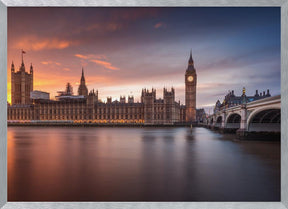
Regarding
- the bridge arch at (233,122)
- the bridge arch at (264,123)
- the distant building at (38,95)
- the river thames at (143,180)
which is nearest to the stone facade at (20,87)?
the distant building at (38,95)

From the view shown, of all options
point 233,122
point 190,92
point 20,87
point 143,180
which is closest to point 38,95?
point 20,87

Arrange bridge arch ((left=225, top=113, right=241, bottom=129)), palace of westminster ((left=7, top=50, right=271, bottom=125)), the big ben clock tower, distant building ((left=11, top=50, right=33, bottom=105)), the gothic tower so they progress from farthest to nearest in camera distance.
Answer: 1. the gothic tower
2. distant building ((left=11, top=50, right=33, bottom=105))
3. the big ben clock tower
4. palace of westminster ((left=7, top=50, right=271, bottom=125))
5. bridge arch ((left=225, top=113, right=241, bottom=129))

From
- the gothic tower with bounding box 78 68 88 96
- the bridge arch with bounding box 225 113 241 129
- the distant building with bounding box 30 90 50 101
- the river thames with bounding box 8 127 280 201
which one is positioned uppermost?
the gothic tower with bounding box 78 68 88 96

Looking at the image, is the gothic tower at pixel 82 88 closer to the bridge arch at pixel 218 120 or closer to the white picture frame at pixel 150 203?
the bridge arch at pixel 218 120

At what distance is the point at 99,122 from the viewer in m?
69.1

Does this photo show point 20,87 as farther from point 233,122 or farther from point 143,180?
point 143,180

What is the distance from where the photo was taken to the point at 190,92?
7850 cm

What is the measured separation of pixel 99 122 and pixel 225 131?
1901 inches

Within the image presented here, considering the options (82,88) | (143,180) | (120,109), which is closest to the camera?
(143,180)

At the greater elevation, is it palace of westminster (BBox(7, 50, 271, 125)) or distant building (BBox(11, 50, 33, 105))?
distant building (BBox(11, 50, 33, 105))

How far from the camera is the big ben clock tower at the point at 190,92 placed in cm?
7662

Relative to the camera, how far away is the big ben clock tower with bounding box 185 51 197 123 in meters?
76.6

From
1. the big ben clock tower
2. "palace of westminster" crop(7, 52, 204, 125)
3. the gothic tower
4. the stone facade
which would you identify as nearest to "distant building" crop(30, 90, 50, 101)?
"palace of westminster" crop(7, 52, 204, 125)

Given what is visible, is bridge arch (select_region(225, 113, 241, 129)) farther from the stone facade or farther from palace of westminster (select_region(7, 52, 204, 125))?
the stone facade
